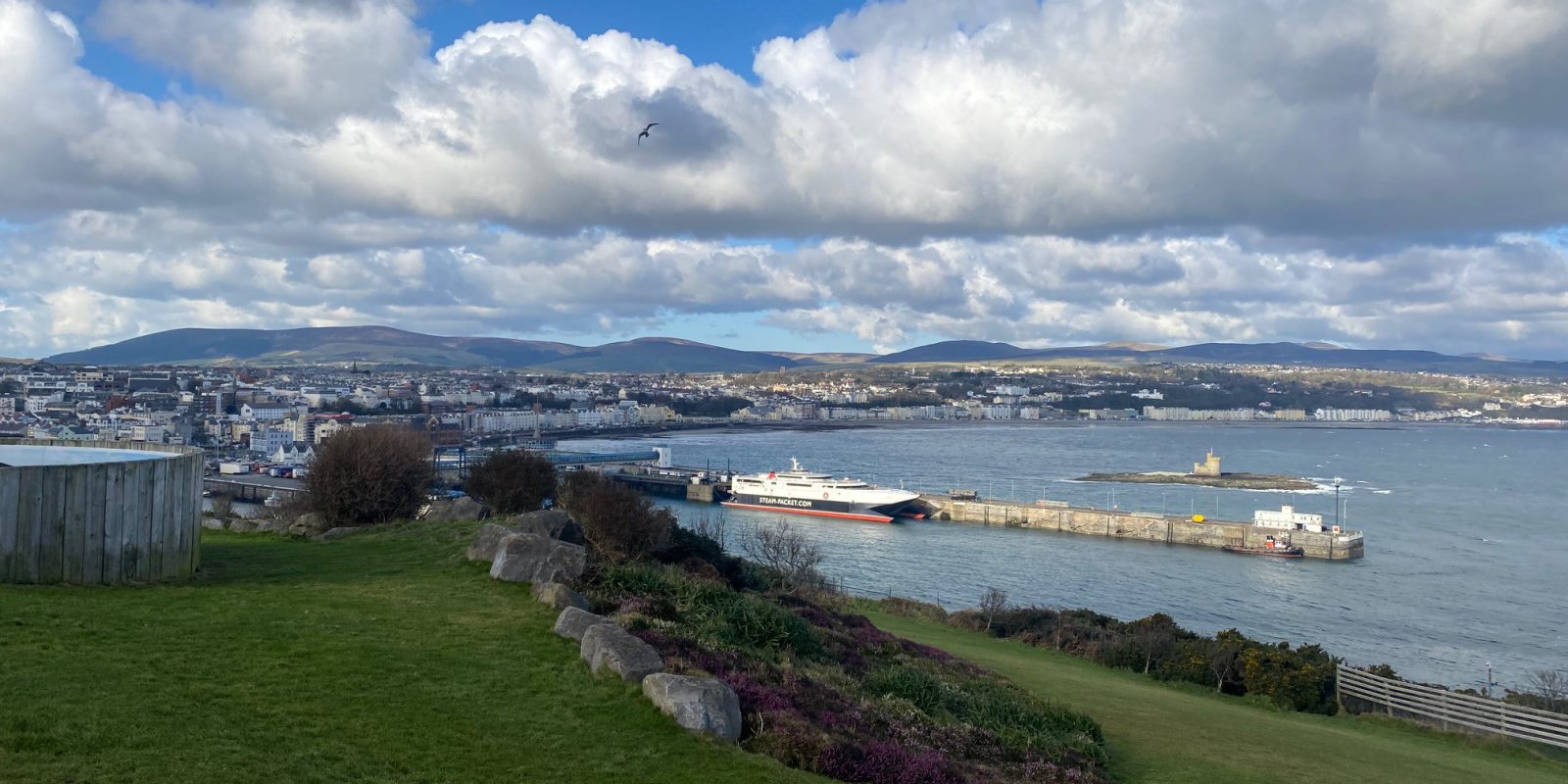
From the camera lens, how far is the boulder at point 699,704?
20.7 ft

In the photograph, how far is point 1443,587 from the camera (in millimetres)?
36312

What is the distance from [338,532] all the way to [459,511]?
149cm

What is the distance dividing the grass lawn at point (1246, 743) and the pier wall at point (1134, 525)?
33800 millimetres

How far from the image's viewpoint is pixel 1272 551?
45250mm

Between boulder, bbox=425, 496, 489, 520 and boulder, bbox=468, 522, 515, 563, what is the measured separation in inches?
121

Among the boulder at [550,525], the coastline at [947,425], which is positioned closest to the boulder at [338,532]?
the boulder at [550,525]

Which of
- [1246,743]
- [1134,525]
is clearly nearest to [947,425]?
[1134,525]

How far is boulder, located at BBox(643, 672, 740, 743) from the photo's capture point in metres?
6.31

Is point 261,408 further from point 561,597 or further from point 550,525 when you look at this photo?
point 561,597

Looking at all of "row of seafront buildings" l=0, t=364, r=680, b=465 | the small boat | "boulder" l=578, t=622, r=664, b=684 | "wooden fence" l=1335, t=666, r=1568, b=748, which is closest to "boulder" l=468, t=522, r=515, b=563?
"boulder" l=578, t=622, r=664, b=684

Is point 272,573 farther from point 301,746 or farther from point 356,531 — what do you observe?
point 301,746

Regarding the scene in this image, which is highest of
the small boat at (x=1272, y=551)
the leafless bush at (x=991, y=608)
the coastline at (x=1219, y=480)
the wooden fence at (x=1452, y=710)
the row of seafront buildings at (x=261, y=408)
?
the row of seafront buildings at (x=261, y=408)

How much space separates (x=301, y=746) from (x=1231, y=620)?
29.5 meters

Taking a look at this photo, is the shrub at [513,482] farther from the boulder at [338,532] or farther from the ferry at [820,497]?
the ferry at [820,497]
